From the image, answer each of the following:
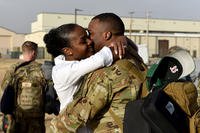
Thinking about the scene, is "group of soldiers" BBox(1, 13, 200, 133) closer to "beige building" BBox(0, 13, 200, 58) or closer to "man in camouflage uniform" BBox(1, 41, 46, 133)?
"man in camouflage uniform" BBox(1, 41, 46, 133)

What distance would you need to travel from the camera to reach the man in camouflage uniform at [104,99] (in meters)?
2.48

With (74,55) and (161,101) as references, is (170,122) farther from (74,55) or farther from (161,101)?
(74,55)

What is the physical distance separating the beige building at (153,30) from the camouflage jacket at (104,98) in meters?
68.1

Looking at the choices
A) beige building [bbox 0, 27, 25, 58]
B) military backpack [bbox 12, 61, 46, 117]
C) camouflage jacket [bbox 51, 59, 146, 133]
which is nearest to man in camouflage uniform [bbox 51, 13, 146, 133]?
camouflage jacket [bbox 51, 59, 146, 133]

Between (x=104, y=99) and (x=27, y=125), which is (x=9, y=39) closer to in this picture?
(x=27, y=125)

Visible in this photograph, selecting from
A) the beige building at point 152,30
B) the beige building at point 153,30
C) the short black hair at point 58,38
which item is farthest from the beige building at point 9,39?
the short black hair at point 58,38

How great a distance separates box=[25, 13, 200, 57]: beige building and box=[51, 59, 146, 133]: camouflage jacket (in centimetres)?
6807

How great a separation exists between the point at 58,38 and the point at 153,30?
78.8m

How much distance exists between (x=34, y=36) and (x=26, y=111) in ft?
245

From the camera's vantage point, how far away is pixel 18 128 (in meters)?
6.55

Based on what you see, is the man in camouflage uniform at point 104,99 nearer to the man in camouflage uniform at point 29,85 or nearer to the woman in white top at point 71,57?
the woman in white top at point 71,57

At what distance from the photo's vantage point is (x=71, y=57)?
2896 mm

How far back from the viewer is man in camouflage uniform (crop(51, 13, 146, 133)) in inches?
97.7

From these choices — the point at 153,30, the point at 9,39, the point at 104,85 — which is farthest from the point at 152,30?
the point at 104,85
